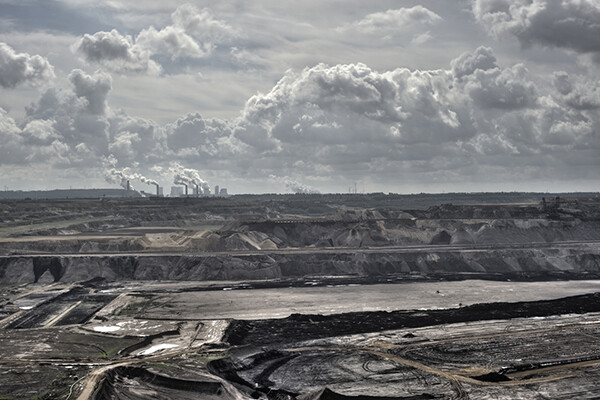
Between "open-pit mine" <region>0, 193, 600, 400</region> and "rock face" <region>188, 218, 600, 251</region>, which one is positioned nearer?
"open-pit mine" <region>0, 193, 600, 400</region>

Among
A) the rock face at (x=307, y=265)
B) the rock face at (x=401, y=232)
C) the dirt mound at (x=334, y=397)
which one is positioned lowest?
the dirt mound at (x=334, y=397)

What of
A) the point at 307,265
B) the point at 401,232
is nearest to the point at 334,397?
the point at 307,265

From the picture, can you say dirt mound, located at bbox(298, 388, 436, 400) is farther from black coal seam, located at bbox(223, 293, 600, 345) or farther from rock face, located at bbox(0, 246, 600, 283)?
rock face, located at bbox(0, 246, 600, 283)

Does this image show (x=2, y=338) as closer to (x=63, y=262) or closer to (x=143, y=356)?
(x=143, y=356)

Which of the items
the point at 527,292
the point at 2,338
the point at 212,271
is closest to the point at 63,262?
the point at 212,271

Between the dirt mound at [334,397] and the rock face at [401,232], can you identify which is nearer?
the dirt mound at [334,397]

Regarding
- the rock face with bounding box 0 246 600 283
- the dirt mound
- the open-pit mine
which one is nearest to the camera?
the dirt mound

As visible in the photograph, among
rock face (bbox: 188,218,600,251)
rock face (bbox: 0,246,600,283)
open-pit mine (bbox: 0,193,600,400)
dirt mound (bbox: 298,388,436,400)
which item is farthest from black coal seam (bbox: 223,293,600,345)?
rock face (bbox: 188,218,600,251)

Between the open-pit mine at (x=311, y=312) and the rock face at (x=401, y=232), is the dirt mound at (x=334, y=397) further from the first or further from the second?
the rock face at (x=401, y=232)

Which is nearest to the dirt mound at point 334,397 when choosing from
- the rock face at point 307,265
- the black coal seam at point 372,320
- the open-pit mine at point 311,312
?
the open-pit mine at point 311,312
